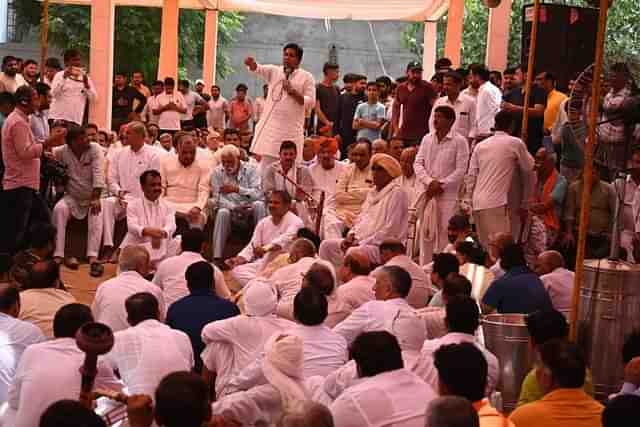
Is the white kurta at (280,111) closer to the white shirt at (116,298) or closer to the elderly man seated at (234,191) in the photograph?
the elderly man seated at (234,191)

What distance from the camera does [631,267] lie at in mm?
6340

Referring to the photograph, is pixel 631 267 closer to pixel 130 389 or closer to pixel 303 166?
pixel 130 389

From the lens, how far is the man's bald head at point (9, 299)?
18.6ft

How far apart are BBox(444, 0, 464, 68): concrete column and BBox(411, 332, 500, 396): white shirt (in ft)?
38.0

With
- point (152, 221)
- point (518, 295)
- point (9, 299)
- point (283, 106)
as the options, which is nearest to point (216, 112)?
point (283, 106)

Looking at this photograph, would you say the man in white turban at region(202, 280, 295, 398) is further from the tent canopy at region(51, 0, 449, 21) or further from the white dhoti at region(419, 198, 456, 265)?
the tent canopy at region(51, 0, 449, 21)

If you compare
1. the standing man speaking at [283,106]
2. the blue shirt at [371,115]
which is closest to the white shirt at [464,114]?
the standing man speaking at [283,106]

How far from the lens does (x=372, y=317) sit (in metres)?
5.96

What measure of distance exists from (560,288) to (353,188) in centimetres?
351

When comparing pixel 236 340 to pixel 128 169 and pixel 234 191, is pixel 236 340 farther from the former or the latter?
pixel 128 169

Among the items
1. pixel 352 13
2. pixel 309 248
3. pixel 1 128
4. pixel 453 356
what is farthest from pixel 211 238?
pixel 352 13

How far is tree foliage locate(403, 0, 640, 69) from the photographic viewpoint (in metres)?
22.2

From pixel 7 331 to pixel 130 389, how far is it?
736mm

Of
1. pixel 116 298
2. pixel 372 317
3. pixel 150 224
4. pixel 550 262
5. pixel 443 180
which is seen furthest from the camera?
pixel 150 224
